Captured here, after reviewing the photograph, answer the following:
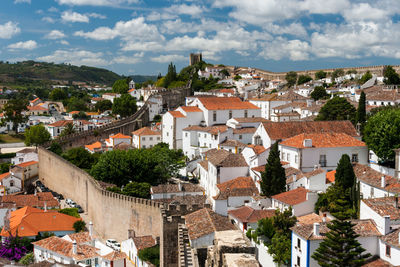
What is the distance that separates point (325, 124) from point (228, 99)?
1582 cm

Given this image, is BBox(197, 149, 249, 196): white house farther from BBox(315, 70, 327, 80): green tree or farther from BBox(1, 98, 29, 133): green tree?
BBox(1, 98, 29, 133): green tree

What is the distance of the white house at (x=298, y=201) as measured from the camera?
873 inches

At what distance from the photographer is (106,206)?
30.0 m

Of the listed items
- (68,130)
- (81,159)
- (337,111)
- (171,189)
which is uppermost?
(337,111)

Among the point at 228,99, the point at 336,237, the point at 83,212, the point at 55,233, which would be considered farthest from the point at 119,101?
the point at 336,237

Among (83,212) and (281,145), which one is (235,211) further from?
(83,212)

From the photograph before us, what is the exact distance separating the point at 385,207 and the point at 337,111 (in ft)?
75.8

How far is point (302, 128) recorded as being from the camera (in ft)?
110

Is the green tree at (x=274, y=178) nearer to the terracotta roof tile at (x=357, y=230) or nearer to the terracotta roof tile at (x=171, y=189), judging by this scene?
the terracotta roof tile at (x=171, y=189)

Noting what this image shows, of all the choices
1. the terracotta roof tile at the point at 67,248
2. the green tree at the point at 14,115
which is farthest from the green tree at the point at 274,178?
the green tree at the point at 14,115

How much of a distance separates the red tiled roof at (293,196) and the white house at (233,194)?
2.74 metres

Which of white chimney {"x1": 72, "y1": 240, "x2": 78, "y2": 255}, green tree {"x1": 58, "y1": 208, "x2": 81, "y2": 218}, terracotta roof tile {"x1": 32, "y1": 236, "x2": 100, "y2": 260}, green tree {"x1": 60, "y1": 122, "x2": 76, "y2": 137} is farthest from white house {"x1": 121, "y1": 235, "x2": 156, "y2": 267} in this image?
Result: green tree {"x1": 60, "y1": 122, "x2": 76, "y2": 137}

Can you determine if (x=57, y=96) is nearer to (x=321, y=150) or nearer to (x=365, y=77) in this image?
(x=365, y=77)

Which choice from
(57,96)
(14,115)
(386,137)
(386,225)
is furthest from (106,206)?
(57,96)
